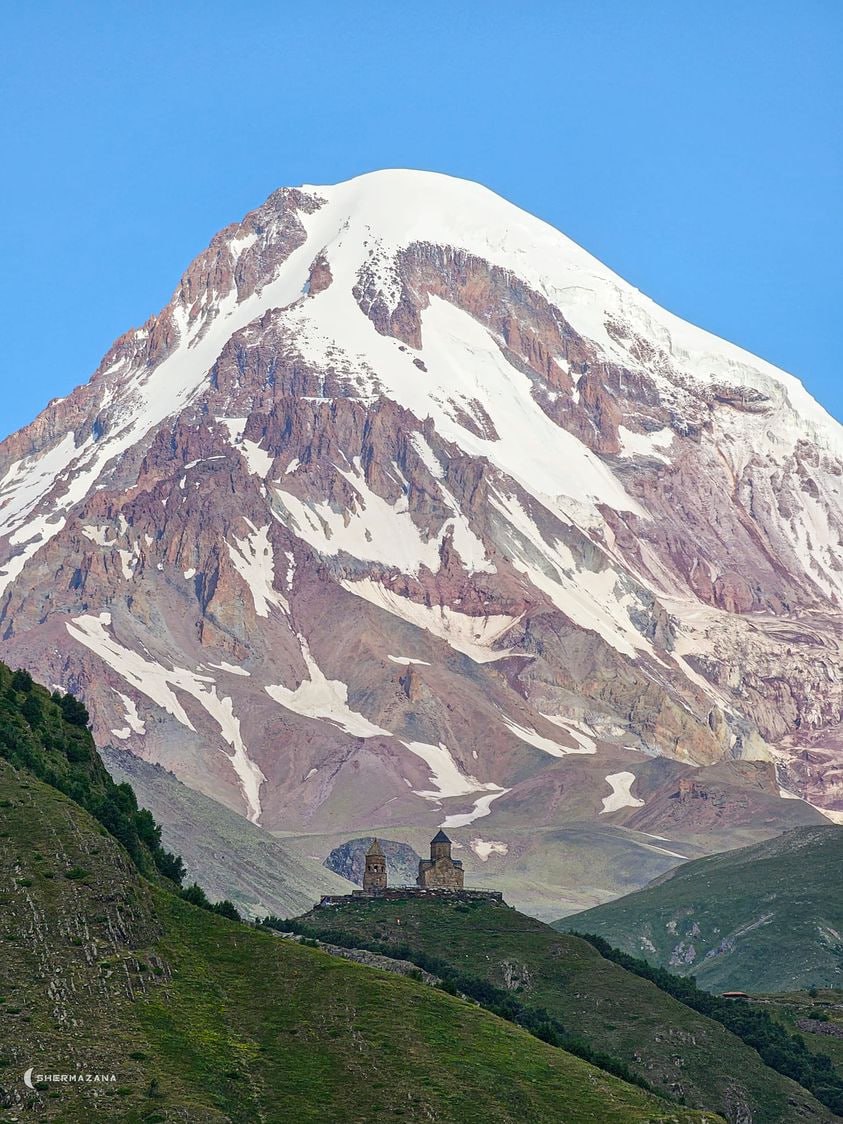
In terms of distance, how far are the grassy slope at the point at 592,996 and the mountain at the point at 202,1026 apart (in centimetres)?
3767

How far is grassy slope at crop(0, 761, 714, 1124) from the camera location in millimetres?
93188

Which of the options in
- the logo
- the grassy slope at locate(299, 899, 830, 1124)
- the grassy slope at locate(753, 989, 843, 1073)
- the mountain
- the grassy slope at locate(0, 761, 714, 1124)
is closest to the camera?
the logo

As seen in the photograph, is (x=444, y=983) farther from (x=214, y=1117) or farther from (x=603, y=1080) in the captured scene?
(x=214, y=1117)

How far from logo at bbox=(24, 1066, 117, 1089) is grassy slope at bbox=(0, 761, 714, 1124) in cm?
49

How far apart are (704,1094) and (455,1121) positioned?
194 feet

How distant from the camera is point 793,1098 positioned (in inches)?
6216

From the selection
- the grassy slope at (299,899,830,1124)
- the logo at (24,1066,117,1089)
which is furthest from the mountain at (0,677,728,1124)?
the grassy slope at (299,899,830,1124)

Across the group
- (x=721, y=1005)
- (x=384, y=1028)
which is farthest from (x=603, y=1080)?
(x=721, y=1005)

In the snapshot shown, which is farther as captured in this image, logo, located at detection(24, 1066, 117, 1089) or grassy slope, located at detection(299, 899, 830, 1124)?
Answer: grassy slope, located at detection(299, 899, 830, 1124)

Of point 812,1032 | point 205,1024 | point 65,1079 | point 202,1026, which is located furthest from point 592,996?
point 65,1079

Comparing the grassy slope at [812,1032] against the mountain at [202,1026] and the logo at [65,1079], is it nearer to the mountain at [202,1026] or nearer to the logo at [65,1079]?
the mountain at [202,1026]

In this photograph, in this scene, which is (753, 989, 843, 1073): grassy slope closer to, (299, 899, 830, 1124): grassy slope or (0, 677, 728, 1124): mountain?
(299, 899, 830, 1124): grassy slope

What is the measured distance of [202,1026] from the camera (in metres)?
102

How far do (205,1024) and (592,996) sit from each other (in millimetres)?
73520
